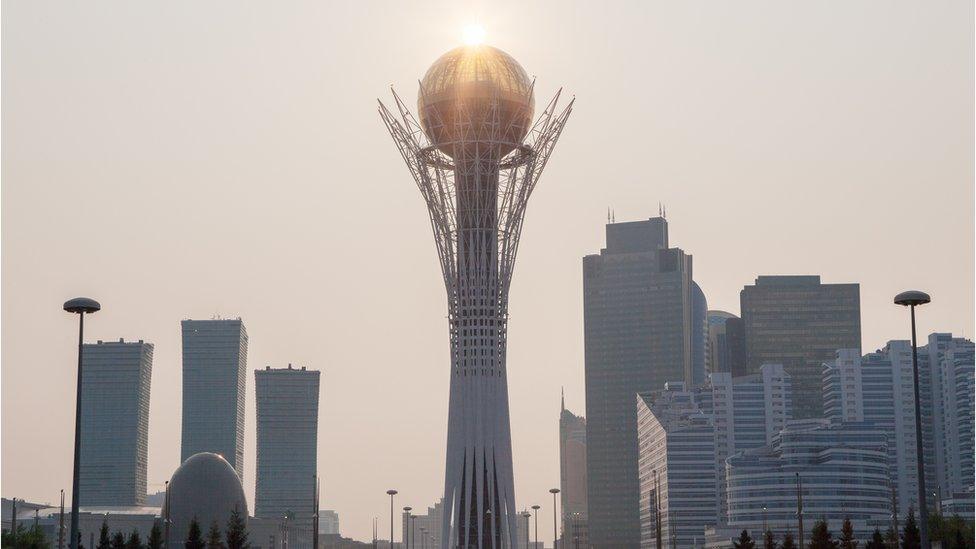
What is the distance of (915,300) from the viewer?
57.8 meters

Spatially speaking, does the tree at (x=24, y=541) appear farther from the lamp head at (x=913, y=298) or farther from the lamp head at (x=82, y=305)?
the lamp head at (x=913, y=298)

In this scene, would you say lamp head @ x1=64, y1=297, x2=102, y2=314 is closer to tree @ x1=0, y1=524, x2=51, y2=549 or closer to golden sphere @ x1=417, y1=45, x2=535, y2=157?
tree @ x1=0, y1=524, x2=51, y2=549

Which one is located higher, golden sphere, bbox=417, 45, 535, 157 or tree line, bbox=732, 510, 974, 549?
golden sphere, bbox=417, 45, 535, 157

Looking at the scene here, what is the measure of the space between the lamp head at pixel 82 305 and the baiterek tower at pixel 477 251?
6297cm

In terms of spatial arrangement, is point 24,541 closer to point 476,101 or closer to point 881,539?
point 476,101

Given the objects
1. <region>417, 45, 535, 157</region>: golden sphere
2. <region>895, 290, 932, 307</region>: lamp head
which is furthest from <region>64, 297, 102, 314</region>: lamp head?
<region>417, 45, 535, 157</region>: golden sphere

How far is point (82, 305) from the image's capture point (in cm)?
5544

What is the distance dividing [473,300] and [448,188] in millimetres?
8885

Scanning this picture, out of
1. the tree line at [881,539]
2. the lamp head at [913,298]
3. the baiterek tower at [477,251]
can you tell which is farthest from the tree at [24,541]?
the lamp head at [913,298]

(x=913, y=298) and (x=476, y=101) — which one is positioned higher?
(x=476, y=101)

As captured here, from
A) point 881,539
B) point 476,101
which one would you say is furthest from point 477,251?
point 881,539

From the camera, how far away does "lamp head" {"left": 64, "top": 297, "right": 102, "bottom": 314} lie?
182 feet

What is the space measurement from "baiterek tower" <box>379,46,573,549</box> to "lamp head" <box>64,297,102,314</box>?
6297 centimetres

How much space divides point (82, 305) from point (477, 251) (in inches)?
2513
